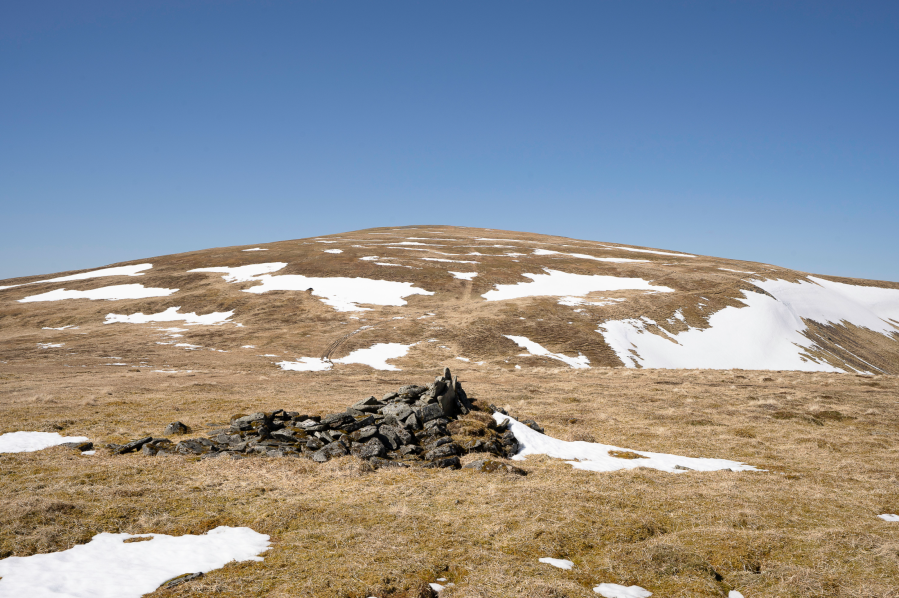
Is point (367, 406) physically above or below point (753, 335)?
above

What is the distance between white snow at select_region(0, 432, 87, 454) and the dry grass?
0.89 metres

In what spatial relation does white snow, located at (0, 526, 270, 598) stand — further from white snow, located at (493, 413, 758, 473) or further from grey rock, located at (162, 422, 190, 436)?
white snow, located at (493, 413, 758, 473)

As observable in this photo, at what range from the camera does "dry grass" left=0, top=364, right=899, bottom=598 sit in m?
9.82

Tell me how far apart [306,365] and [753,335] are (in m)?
62.6

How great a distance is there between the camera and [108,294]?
7956cm

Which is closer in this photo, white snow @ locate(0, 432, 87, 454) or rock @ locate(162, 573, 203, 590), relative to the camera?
rock @ locate(162, 573, 203, 590)

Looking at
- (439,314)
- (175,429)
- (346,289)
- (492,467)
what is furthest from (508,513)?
(346,289)

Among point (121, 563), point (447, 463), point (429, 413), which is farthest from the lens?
point (429, 413)

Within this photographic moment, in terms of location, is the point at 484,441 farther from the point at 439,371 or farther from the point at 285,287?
the point at 285,287

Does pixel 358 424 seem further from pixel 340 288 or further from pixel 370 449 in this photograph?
pixel 340 288

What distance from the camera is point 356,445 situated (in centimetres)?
1931

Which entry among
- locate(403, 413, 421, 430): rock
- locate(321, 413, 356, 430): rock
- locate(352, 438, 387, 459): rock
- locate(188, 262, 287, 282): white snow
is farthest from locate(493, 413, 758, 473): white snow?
locate(188, 262, 287, 282): white snow

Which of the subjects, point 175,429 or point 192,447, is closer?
point 192,447

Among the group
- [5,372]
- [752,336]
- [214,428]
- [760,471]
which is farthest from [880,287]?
[5,372]
